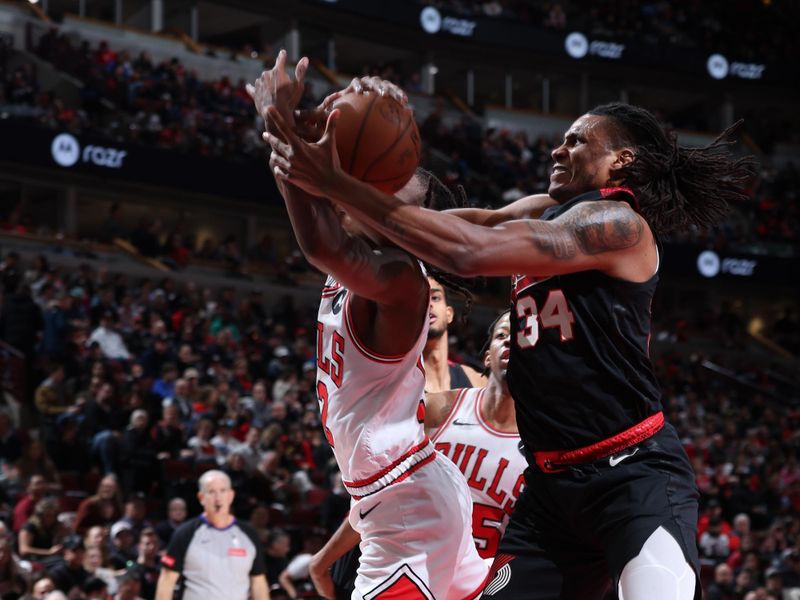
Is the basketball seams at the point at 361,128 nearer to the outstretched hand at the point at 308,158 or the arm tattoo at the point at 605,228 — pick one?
the outstretched hand at the point at 308,158

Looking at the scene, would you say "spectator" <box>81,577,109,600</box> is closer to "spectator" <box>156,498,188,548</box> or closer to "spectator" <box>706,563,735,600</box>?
"spectator" <box>156,498,188,548</box>

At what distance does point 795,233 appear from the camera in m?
30.0

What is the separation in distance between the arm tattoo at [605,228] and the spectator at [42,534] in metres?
6.99

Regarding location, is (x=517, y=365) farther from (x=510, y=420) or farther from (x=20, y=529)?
(x=20, y=529)

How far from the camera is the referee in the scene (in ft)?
27.3

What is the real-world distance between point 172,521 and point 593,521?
7494mm

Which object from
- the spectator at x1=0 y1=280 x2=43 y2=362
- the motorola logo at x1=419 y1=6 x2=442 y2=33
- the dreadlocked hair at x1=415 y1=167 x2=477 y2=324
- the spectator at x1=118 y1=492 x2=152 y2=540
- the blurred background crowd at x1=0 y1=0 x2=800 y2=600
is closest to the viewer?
the dreadlocked hair at x1=415 y1=167 x2=477 y2=324

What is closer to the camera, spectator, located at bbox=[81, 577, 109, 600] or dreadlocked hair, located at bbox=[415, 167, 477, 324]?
dreadlocked hair, located at bbox=[415, 167, 477, 324]

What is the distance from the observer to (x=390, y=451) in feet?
12.1

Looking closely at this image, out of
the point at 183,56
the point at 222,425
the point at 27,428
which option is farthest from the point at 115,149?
the point at 222,425

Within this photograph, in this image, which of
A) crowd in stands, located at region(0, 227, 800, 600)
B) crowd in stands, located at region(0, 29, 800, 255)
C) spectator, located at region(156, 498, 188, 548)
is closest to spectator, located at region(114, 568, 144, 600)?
crowd in stands, located at region(0, 227, 800, 600)

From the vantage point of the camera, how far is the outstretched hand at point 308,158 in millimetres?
3006

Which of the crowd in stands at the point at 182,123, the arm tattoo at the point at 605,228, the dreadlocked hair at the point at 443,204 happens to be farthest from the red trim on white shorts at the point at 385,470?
the crowd in stands at the point at 182,123

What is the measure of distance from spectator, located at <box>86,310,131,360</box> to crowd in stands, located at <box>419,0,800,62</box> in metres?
18.4
